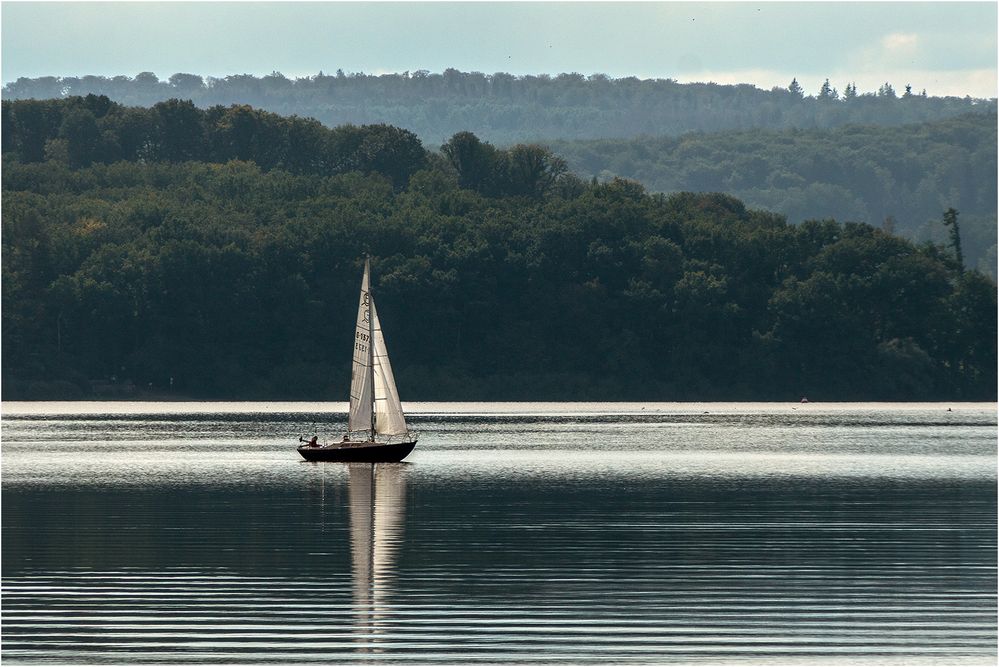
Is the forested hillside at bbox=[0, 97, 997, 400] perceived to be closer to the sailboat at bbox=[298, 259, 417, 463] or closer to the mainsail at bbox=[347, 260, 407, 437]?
the sailboat at bbox=[298, 259, 417, 463]

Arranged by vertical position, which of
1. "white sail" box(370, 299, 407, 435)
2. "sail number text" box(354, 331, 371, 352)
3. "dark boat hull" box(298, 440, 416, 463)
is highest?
"sail number text" box(354, 331, 371, 352)

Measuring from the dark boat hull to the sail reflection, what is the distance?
617 mm

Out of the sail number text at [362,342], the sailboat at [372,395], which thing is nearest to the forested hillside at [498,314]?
the sail number text at [362,342]

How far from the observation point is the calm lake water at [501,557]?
31.4 m

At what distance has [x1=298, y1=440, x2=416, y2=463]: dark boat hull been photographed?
76938 millimetres

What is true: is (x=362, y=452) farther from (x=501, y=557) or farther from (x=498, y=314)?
(x=498, y=314)

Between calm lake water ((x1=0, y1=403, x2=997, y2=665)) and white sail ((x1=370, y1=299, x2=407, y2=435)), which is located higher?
white sail ((x1=370, y1=299, x2=407, y2=435))

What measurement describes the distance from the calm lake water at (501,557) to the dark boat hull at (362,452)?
0.66m

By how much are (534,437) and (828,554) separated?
204 ft

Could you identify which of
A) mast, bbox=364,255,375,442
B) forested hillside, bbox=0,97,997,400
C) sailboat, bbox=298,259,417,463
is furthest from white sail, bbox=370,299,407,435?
forested hillside, bbox=0,97,997,400

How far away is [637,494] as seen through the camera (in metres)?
61.6

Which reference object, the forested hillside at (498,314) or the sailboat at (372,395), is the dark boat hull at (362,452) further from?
the forested hillside at (498,314)

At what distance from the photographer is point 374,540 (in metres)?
46.7

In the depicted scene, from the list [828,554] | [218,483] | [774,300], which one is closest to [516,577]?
[828,554]
